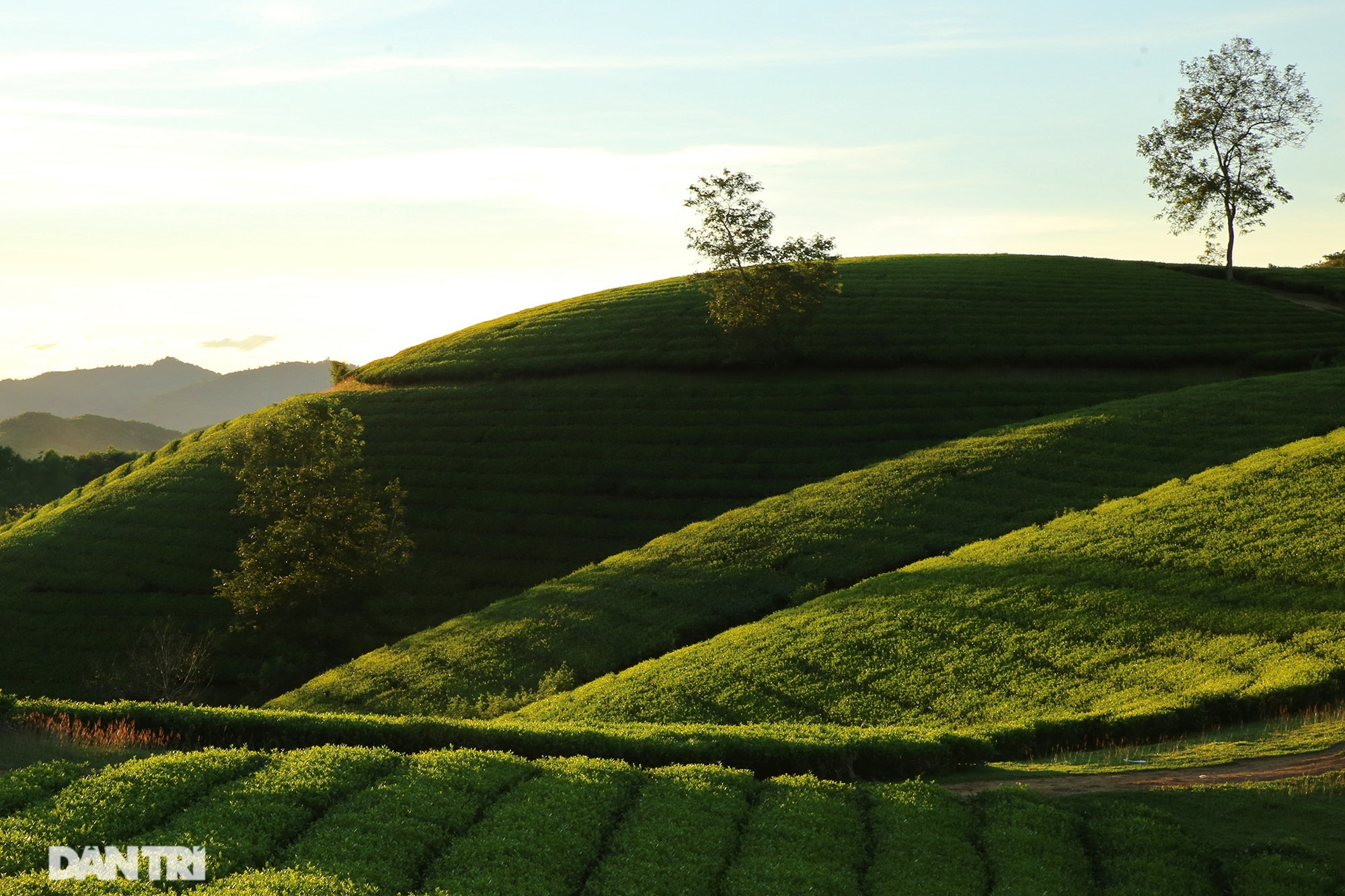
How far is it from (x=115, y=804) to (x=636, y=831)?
29.5 feet

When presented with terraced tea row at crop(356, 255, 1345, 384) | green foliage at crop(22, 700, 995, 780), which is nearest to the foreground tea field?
green foliage at crop(22, 700, 995, 780)

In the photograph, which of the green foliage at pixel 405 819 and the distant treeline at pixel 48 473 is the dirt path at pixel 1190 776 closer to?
the green foliage at pixel 405 819

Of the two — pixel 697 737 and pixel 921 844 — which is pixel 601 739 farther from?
pixel 921 844

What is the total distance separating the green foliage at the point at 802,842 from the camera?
1462cm

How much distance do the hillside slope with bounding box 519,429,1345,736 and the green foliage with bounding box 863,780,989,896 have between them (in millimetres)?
6397

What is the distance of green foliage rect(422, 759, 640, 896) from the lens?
47.0 ft

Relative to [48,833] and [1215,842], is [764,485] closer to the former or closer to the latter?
[1215,842]

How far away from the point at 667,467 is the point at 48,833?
48.0 metres

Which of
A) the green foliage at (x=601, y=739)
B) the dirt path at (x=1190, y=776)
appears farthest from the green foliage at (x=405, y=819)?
the dirt path at (x=1190, y=776)

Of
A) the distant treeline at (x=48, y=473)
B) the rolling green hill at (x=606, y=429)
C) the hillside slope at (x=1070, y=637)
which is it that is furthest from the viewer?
the distant treeline at (x=48, y=473)

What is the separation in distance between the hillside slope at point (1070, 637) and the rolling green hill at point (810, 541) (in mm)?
3766

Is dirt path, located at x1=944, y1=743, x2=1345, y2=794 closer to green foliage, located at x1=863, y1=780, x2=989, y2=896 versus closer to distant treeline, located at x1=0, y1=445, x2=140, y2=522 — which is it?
green foliage, located at x1=863, y1=780, x2=989, y2=896

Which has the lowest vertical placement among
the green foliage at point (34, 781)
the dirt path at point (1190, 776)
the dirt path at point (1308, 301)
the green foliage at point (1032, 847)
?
the dirt path at point (1190, 776)

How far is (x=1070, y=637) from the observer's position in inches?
1100
